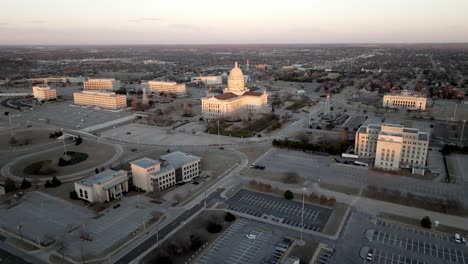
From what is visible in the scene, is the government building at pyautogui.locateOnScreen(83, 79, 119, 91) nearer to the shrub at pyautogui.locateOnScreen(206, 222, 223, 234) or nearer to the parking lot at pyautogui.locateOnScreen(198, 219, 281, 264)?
the shrub at pyautogui.locateOnScreen(206, 222, 223, 234)

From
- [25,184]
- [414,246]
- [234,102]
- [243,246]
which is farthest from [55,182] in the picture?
[234,102]

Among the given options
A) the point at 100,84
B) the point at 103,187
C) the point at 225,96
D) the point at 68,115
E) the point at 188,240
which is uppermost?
the point at 225,96

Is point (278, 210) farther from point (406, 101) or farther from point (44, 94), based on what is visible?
point (44, 94)

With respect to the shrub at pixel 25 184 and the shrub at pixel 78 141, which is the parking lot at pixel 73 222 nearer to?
the shrub at pixel 25 184

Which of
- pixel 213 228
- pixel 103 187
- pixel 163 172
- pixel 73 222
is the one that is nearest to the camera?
pixel 213 228

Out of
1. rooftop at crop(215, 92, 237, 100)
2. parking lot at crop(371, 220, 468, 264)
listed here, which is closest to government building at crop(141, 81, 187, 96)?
rooftop at crop(215, 92, 237, 100)

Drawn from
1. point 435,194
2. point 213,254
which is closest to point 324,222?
point 213,254

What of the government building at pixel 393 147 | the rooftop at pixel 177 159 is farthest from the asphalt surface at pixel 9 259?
the government building at pixel 393 147
